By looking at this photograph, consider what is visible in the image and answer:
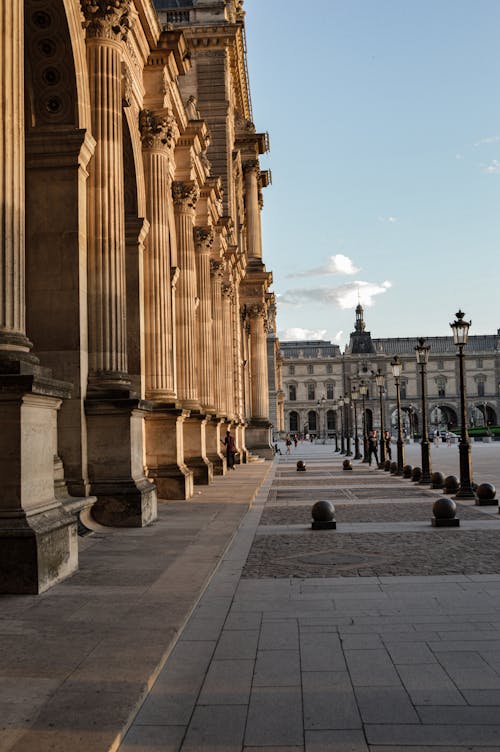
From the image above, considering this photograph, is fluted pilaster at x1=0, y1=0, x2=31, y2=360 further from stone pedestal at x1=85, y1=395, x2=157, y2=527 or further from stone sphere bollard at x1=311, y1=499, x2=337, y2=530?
stone sphere bollard at x1=311, y1=499, x2=337, y2=530

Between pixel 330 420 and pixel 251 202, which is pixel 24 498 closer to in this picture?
pixel 251 202

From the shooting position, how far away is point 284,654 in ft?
20.9

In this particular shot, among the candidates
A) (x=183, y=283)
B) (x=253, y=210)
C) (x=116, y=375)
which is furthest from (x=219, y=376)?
(x=253, y=210)

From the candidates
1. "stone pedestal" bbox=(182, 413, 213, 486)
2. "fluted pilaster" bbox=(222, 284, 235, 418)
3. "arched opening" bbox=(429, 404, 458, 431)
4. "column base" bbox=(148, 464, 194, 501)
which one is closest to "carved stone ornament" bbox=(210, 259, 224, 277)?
"fluted pilaster" bbox=(222, 284, 235, 418)

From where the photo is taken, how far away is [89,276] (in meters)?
13.9

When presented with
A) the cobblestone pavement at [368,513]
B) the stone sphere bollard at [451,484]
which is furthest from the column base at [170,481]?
the stone sphere bollard at [451,484]

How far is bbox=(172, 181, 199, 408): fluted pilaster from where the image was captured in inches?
985

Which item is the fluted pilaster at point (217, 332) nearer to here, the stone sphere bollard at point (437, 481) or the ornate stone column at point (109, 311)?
the stone sphere bollard at point (437, 481)


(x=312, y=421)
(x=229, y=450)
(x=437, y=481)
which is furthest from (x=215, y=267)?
(x=312, y=421)

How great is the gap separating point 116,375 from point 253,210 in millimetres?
45273

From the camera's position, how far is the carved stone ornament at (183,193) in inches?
987

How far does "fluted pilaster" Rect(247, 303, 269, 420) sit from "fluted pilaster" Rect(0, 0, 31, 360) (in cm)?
4584

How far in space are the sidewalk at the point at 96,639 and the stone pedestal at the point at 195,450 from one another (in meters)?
12.0

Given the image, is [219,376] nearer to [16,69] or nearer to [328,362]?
[16,69]
